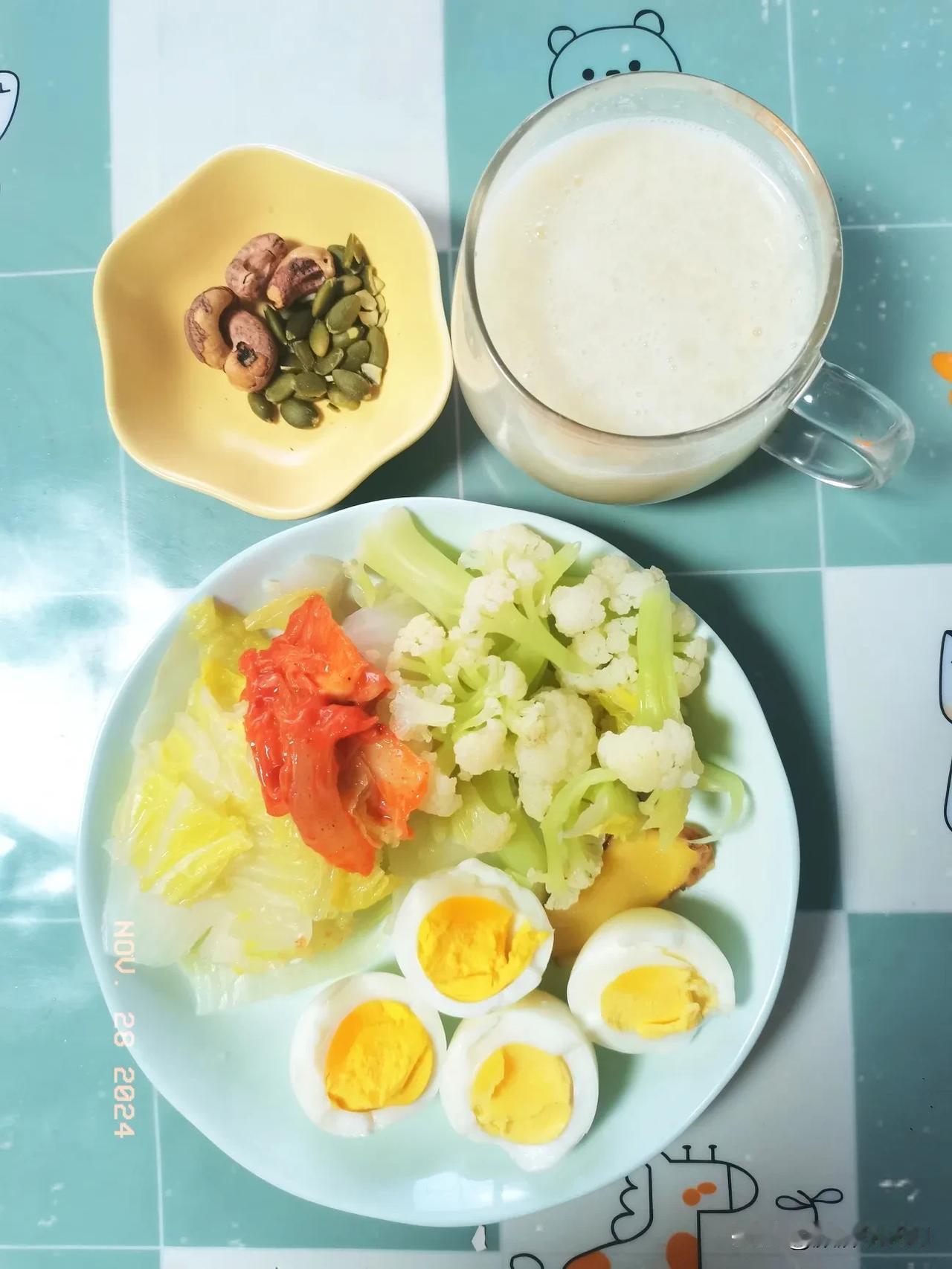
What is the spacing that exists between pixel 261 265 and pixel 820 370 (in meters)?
0.68

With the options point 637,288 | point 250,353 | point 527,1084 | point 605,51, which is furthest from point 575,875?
point 605,51

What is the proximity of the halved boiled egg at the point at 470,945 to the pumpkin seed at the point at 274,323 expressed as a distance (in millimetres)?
682

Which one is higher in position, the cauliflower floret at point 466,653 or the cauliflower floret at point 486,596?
the cauliflower floret at point 486,596

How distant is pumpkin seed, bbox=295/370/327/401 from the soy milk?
309mm

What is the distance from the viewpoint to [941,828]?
1.24 m

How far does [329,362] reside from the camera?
117 centimetres

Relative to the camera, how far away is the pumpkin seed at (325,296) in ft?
3.78

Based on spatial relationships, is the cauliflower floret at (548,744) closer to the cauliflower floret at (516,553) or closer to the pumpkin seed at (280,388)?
the cauliflower floret at (516,553)

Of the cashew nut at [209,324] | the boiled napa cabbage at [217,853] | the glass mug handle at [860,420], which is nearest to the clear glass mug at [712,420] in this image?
the glass mug handle at [860,420]

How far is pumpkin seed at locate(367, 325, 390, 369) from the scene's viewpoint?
3.84 ft

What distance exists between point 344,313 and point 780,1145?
3.95 ft

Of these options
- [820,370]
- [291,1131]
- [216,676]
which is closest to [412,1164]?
[291,1131]

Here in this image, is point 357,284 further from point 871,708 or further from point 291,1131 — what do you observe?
point 291,1131

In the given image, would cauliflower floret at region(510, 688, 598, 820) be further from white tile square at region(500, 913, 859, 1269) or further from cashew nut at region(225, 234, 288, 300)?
cashew nut at region(225, 234, 288, 300)
